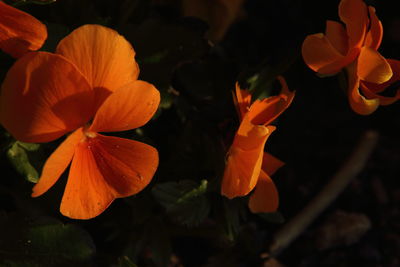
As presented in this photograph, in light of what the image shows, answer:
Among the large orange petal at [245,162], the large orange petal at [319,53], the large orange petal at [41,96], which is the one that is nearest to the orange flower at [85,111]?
the large orange petal at [41,96]

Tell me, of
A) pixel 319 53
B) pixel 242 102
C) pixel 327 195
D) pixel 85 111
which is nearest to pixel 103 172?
pixel 85 111

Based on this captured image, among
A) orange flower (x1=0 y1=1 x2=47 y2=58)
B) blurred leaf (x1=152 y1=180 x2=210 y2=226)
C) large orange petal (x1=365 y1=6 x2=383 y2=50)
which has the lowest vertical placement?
blurred leaf (x1=152 y1=180 x2=210 y2=226)

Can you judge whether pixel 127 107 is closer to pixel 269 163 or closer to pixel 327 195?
pixel 269 163

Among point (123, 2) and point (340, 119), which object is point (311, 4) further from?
point (123, 2)

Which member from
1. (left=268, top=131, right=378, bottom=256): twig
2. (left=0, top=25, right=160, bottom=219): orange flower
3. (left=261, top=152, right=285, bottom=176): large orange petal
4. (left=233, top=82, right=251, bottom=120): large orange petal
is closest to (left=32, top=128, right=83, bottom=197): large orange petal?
(left=0, top=25, right=160, bottom=219): orange flower

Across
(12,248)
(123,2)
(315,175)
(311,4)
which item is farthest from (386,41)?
(12,248)

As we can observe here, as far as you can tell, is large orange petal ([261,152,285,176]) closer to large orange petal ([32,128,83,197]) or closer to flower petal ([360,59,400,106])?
flower petal ([360,59,400,106])
